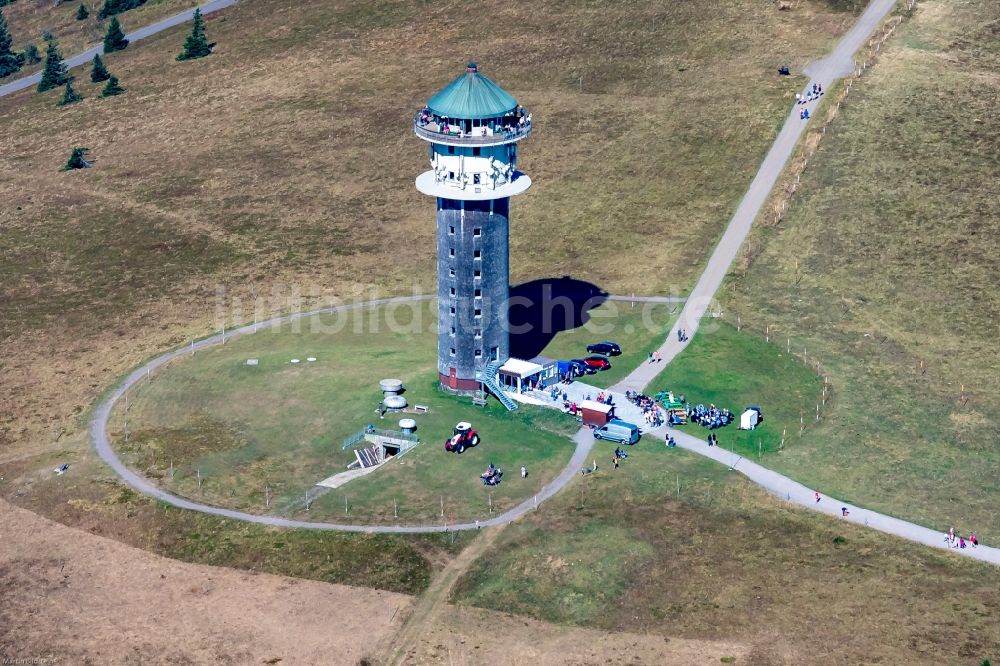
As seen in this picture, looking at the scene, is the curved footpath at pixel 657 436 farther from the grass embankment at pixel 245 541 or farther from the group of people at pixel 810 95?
the group of people at pixel 810 95

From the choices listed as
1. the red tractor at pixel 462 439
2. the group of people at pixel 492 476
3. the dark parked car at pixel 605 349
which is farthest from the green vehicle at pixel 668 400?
the group of people at pixel 492 476

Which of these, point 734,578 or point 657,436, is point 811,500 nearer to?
point 734,578

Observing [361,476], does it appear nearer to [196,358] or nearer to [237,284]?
[196,358]

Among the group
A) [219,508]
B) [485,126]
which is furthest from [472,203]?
[219,508]

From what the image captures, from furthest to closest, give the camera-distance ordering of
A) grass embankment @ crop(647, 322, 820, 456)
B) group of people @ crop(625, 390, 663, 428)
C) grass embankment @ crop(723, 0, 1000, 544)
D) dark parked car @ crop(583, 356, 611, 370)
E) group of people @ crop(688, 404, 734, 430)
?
1. dark parked car @ crop(583, 356, 611, 370)
2. group of people @ crop(625, 390, 663, 428)
3. group of people @ crop(688, 404, 734, 430)
4. grass embankment @ crop(647, 322, 820, 456)
5. grass embankment @ crop(723, 0, 1000, 544)

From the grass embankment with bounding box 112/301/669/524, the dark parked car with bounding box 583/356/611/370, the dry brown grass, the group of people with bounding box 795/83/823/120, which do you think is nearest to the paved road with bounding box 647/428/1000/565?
the grass embankment with bounding box 112/301/669/524

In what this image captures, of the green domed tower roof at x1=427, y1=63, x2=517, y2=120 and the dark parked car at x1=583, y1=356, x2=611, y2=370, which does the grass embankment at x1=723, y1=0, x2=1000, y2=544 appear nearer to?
the dark parked car at x1=583, y1=356, x2=611, y2=370
